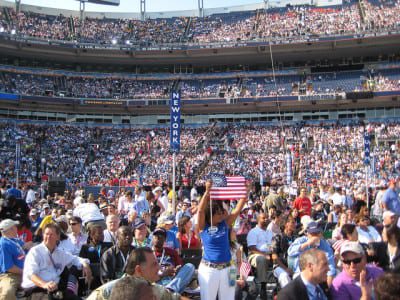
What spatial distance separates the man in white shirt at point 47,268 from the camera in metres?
5.98

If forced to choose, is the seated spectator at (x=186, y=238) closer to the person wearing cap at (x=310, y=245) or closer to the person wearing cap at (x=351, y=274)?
the person wearing cap at (x=310, y=245)

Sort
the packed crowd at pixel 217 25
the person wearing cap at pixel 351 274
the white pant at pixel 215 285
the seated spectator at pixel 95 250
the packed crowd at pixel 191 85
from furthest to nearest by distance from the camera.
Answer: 1. the packed crowd at pixel 217 25
2. the packed crowd at pixel 191 85
3. the seated spectator at pixel 95 250
4. the white pant at pixel 215 285
5. the person wearing cap at pixel 351 274

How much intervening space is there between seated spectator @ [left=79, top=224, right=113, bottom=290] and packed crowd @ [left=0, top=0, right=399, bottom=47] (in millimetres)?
40565

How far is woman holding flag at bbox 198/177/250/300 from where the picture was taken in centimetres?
594

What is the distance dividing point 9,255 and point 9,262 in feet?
0.31

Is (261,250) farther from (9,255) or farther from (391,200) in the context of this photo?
(391,200)

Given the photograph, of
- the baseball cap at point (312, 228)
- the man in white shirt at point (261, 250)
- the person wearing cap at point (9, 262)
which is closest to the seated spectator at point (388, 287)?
the baseball cap at point (312, 228)

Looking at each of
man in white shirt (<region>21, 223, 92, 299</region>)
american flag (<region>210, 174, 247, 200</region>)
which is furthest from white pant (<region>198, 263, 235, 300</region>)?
man in white shirt (<region>21, 223, 92, 299</region>)

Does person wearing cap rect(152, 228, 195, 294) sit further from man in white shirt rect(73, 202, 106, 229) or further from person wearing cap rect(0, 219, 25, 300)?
man in white shirt rect(73, 202, 106, 229)

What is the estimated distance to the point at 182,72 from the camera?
51.5m

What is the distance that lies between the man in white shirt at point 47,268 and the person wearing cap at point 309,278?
307cm

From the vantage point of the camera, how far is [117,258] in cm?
652

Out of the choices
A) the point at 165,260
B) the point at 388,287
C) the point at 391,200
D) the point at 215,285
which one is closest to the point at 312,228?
the point at 215,285

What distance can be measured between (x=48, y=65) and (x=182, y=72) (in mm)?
14253
